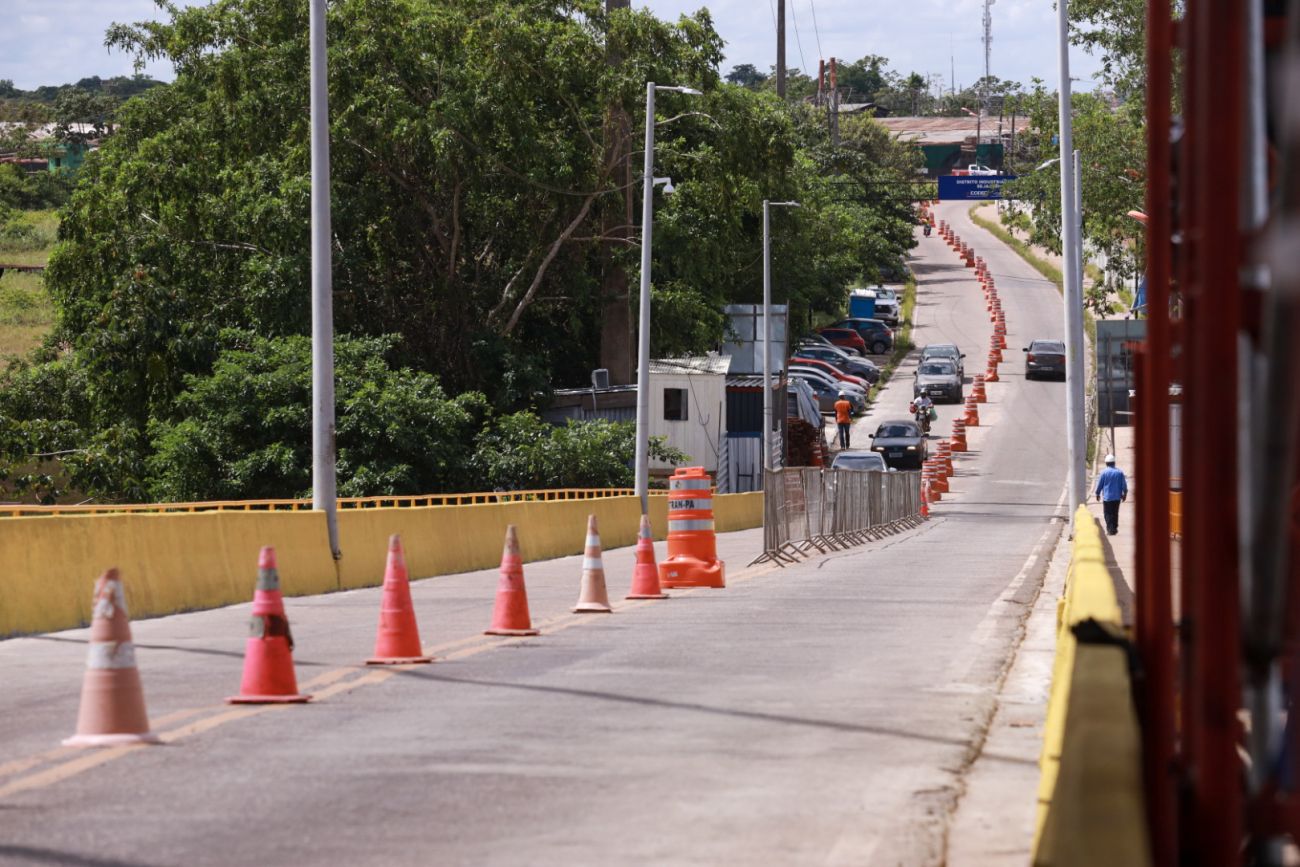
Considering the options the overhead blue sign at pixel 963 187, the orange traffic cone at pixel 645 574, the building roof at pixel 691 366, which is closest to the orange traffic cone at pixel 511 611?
the orange traffic cone at pixel 645 574

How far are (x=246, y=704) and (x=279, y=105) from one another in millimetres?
38912

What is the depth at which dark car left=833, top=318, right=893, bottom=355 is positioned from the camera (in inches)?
3765

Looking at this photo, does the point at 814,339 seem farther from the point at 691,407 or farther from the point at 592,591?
the point at 592,591

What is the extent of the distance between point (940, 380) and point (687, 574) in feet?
193

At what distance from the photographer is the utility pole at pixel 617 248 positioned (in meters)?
50.7

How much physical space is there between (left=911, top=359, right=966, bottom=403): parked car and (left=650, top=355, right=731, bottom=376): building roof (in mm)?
18790

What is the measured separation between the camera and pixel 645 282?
3953 centimetres

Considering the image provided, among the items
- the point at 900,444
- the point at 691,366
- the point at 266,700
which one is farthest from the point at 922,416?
the point at 266,700

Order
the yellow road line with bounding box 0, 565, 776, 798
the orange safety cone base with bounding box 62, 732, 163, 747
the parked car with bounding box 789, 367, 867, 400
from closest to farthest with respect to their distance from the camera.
A: the yellow road line with bounding box 0, 565, 776, 798
the orange safety cone base with bounding box 62, 732, 163, 747
the parked car with bounding box 789, 367, 867, 400

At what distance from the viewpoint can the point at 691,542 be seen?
21.3 metres

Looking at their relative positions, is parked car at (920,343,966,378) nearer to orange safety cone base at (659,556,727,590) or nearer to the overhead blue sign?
the overhead blue sign

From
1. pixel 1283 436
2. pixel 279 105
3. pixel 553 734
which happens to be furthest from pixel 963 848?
pixel 279 105

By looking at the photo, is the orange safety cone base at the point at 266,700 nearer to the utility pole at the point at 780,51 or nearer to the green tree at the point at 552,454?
the green tree at the point at 552,454

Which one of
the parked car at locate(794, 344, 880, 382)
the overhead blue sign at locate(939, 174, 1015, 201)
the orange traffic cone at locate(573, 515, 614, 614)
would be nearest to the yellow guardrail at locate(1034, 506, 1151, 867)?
the orange traffic cone at locate(573, 515, 614, 614)
